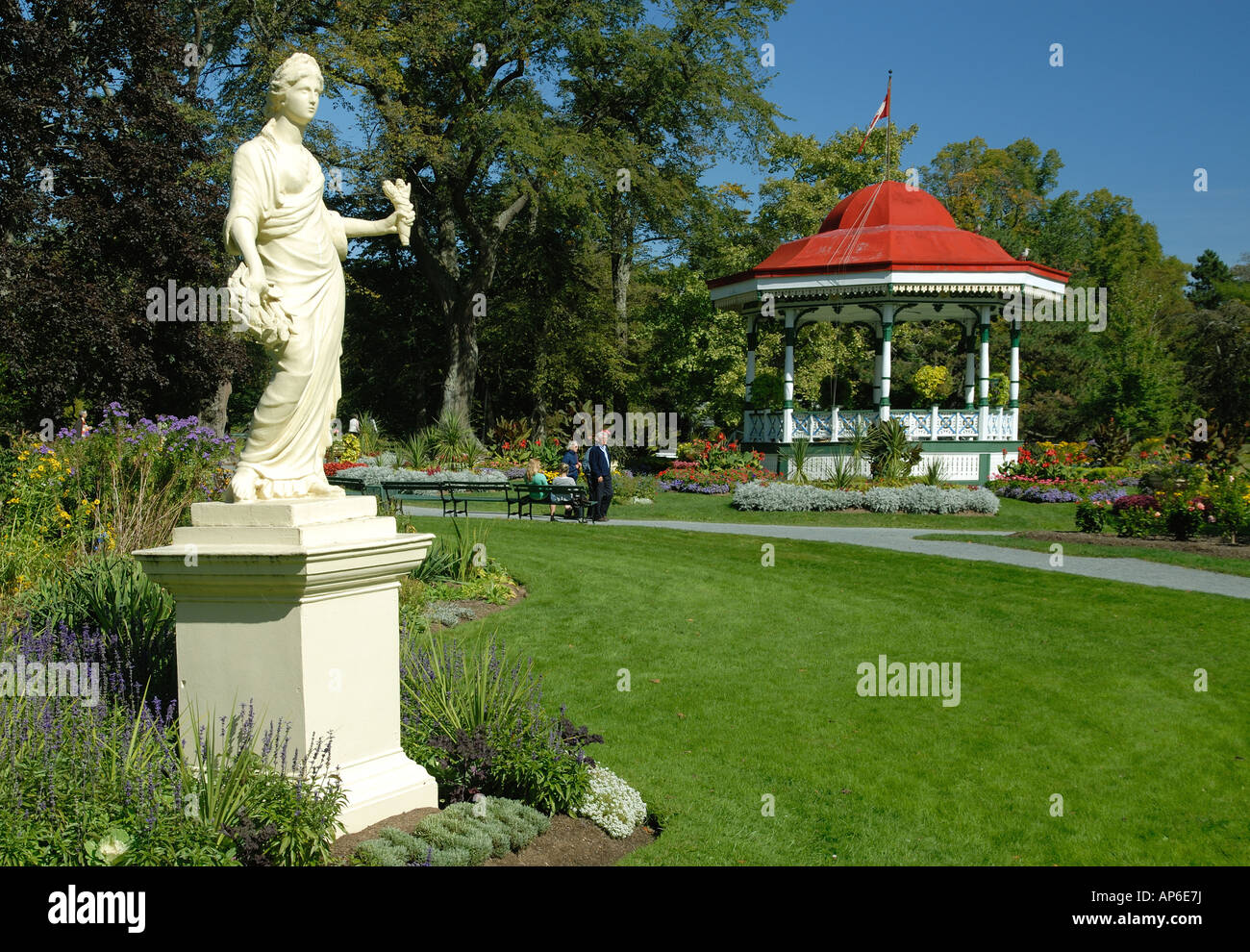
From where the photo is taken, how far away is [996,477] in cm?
2283

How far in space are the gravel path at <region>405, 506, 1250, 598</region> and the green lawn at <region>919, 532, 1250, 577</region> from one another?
0.25 meters

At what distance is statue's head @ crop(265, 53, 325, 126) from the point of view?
178 inches

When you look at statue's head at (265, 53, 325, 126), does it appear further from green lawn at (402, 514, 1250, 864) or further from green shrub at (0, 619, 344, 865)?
green lawn at (402, 514, 1250, 864)

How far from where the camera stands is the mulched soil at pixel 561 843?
4086 millimetres

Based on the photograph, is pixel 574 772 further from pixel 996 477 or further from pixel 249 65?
pixel 249 65

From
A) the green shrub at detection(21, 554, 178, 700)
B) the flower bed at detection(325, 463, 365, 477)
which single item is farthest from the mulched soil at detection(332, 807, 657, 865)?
the flower bed at detection(325, 463, 365, 477)

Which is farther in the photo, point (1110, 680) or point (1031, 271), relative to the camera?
point (1031, 271)

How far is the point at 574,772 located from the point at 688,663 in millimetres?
3525

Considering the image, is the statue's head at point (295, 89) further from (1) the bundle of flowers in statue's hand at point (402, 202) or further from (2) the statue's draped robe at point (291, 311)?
(1) the bundle of flowers in statue's hand at point (402, 202)

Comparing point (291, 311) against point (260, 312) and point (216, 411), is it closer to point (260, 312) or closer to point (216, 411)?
point (260, 312)

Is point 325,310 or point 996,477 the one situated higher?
point 325,310
